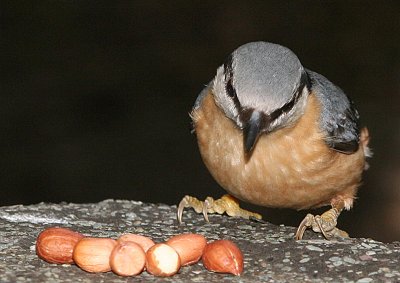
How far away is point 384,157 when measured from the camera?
1062cm

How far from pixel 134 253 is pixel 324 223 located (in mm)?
1838

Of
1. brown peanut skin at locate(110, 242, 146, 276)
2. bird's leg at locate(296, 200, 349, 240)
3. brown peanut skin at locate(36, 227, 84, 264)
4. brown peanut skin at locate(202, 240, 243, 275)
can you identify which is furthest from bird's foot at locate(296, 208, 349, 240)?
brown peanut skin at locate(36, 227, 84, 264)

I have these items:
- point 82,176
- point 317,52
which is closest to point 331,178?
point 82,176

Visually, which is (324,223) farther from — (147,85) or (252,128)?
(147,85)

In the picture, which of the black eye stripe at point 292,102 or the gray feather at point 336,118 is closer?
the black eye stripe at point 292,102

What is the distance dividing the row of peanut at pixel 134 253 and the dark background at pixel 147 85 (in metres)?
4.96

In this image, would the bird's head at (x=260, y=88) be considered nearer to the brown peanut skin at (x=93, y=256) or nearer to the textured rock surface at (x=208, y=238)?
the textured rock surface at (x=208, y=238)

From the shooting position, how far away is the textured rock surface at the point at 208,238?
4598 mm

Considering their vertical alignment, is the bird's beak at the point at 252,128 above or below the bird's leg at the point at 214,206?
above

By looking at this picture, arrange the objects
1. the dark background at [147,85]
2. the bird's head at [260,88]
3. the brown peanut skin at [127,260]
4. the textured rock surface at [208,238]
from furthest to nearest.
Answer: the dark background at [147,85], the bird's head at [260,88], the textured rock surface at [208,238], the brown peanut skin at [127,260]

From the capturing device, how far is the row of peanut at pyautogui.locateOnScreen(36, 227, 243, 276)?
4.49m

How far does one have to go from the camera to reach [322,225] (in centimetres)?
587

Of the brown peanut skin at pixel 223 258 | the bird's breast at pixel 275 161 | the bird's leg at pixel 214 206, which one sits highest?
the bird's breast at pixel 275 161

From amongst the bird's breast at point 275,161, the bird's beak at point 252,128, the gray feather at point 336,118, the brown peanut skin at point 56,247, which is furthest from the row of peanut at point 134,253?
the gray feather at point 336,118
